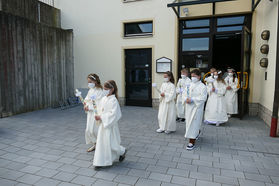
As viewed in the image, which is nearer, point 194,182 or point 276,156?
point 194,182

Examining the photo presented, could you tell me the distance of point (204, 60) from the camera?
28.3 feet

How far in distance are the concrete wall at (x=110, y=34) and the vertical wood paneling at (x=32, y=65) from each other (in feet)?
2.33

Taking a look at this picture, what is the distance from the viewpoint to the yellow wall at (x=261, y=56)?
257 inches

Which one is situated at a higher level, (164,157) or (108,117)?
(108,117)

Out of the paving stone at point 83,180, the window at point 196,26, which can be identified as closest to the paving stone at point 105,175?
the paving stone at point 83,180

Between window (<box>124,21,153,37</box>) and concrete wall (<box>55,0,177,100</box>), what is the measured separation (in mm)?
247

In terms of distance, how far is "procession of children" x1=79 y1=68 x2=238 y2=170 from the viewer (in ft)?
11.6

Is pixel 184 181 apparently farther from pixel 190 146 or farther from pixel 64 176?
pixel 64 176


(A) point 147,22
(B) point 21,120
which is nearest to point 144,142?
(B) point 21,120

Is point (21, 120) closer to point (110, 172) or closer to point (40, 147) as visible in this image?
point (40, 147)

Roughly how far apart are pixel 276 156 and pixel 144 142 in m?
2.75

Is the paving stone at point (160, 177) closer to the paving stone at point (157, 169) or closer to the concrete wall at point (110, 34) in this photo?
the paving stone at point (157, 169)

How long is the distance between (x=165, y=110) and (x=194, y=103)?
49.8 inches

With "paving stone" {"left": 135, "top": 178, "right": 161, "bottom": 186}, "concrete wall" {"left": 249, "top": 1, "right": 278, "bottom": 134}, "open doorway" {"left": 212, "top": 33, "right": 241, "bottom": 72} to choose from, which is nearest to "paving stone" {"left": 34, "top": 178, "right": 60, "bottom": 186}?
"paving stone" {"left": 135, "top": 178, "right": 161, "bottom": 186}
